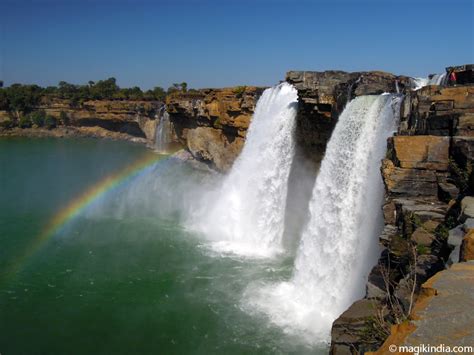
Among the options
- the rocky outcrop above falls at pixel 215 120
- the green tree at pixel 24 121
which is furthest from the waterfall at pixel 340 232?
Result: the green tree at pixel 24 121

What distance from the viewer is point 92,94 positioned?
172ft

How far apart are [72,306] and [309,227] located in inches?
274

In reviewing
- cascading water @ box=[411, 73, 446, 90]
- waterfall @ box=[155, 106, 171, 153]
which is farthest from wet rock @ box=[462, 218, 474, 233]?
waterfall @ box=[155, 106, 171, 153]

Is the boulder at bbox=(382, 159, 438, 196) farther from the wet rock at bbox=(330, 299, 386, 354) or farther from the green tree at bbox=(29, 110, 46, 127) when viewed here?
the green tree at bbox=(29, 110, 46, 127)

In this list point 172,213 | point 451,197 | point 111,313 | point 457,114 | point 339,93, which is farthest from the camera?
point 172,213

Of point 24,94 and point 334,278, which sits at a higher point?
point 24,94

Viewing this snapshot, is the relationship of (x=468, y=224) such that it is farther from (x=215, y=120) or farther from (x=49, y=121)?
(x=49, y=121)

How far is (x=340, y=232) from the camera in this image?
10.8m

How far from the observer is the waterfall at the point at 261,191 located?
1673 centimetres

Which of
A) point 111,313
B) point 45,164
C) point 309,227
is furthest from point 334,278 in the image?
point 45,164

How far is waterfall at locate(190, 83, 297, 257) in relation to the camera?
16.7 metres

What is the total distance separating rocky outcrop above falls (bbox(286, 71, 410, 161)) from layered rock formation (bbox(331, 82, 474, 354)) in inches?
208

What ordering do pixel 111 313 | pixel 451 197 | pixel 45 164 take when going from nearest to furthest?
pixel 451 197 → pixel 111 313 → pixel 45 164

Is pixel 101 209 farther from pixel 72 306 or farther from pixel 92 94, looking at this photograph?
pixel 92 94
